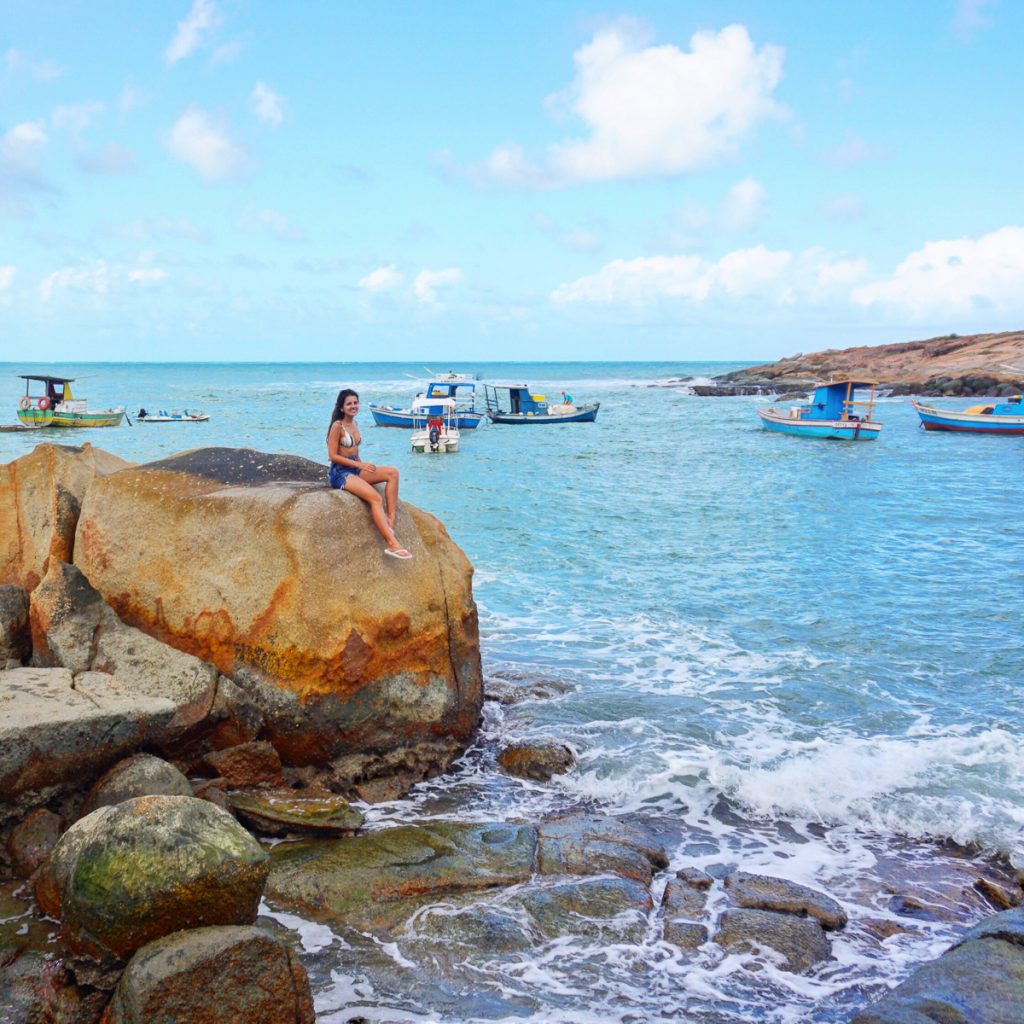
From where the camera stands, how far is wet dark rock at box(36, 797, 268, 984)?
489cm

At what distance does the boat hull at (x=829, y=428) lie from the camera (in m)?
47.3

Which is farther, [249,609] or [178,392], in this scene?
[178,392]

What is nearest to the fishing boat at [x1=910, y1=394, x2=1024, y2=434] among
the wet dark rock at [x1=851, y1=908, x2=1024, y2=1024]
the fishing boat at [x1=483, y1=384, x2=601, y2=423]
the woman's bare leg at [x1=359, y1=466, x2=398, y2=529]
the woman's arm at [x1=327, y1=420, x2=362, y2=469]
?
the fishing boat at [x1=483, y1=384, x2=601, y2=423]

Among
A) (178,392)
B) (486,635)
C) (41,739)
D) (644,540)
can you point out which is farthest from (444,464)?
(178,392)

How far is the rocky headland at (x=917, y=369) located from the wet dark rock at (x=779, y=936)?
72472 millimetres

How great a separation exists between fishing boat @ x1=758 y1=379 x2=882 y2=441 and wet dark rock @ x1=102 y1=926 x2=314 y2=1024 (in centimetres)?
4593

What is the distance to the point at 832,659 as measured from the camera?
1310 centimetres

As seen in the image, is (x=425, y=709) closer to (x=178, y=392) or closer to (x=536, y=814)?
(x=536, y=814)

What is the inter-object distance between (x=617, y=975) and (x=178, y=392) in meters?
106

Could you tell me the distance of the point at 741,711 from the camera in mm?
11109

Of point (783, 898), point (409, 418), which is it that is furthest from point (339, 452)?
point (409, 418)

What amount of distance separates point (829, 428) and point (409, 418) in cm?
2288

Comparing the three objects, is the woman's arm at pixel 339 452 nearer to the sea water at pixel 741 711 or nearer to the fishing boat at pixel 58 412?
the sea water at pixel 741 711

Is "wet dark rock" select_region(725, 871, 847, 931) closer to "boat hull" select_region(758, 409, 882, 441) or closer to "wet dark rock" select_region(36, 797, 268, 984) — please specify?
"wet dark rock" select_region(36, 797, 268, 984)
